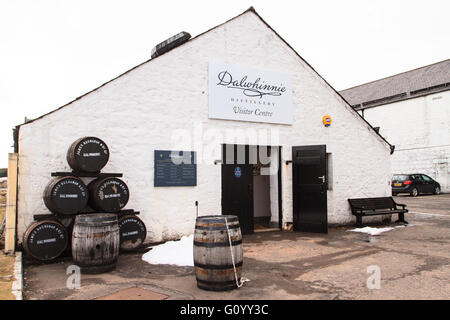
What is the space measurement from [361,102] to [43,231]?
27763 millimetres

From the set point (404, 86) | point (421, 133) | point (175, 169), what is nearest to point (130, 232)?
point (175, 169)

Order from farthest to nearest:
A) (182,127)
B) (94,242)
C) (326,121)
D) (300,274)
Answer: (326,121) < (182,127) < (300,274) < (94,242)

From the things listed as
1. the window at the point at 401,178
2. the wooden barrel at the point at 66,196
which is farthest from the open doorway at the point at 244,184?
the window at the point at 401,178

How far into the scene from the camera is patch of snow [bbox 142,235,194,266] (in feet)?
20.0

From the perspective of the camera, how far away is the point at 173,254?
6.51 meters

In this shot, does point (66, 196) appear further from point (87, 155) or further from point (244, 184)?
point (244, 184)

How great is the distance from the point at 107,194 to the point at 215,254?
2807 millimetres

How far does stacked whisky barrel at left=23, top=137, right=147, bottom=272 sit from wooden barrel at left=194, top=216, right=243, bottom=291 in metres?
1.65

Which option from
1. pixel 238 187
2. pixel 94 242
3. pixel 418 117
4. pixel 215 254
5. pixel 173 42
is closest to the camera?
pixel 215 254

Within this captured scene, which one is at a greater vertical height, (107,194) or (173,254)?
(107,194)

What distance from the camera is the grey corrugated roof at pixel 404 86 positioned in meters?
23.2

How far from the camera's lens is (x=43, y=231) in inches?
225

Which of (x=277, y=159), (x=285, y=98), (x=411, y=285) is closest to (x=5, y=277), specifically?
(x=411, y=285)
